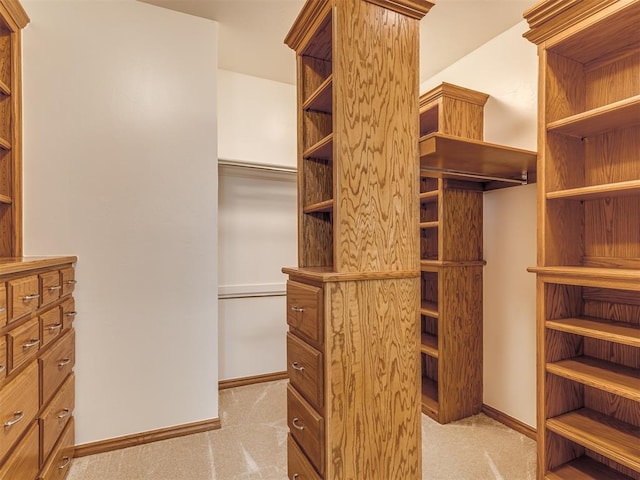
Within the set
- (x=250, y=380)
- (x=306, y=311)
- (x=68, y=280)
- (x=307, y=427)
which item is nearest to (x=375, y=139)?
(x=306, y=311)

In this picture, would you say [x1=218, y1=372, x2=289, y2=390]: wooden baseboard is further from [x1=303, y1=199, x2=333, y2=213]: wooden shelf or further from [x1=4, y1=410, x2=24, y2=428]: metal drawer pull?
[x1=303, y1=199, x2=333, y2=213]: wooden shelf

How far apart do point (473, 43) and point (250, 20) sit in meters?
1.50

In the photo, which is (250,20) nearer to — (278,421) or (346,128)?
(346,128)

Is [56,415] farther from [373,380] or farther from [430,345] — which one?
[430,345]

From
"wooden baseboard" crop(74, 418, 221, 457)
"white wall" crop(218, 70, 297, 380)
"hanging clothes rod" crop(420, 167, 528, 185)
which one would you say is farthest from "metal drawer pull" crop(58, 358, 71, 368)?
"hanging clothes rod" crop(420, 167, 528, 185)

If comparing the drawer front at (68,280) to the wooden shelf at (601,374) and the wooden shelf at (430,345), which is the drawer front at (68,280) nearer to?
the wooden shelf at (430,345)

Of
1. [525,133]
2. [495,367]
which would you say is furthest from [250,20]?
[495,367]

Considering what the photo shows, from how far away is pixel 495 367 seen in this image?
2455mm

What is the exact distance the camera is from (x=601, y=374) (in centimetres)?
155

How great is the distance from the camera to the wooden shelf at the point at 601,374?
1410 millimetres

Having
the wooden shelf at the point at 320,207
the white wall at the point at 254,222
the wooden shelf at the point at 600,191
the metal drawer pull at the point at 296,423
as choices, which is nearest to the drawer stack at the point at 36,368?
the metal drawer pull at the point at 296,423

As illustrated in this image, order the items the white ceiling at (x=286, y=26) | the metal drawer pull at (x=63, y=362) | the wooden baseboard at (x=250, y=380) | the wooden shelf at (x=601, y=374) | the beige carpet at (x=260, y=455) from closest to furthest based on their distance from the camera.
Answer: the wooden shelf at (x=601, y=374)
the metal drawer pull at (x=63, y=362)
the beige carpet at (x=260, y=455)
the white ceiling at (x=286, y=26)
the wooden baseboard at (x=250, y=380)

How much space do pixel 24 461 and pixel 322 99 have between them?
1.81 metres

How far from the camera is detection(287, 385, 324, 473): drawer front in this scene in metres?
1.33
